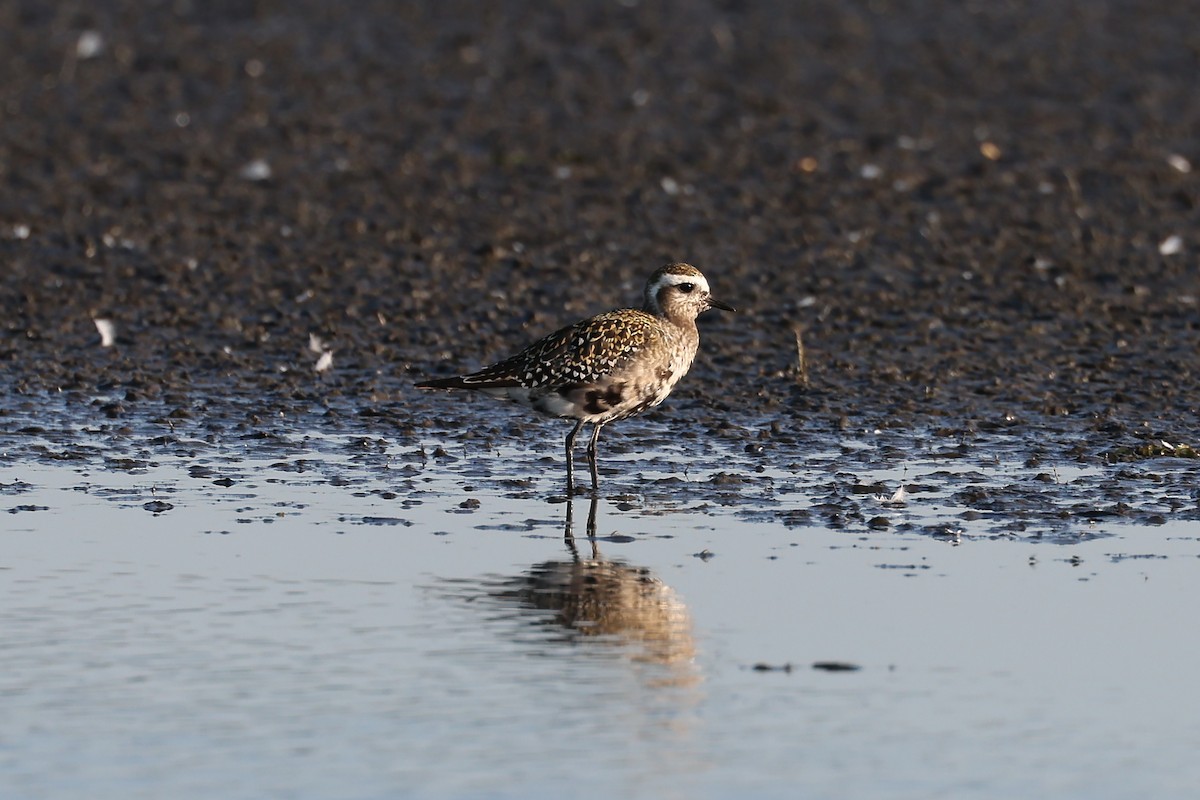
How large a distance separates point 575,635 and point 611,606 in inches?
24.6

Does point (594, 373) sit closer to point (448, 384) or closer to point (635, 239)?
point (448, 384)

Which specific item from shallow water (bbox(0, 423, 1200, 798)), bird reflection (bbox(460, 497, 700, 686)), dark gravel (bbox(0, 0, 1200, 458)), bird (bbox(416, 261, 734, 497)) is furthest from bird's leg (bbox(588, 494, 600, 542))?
dark gravel (bbox(0, 0, 1200, 458))

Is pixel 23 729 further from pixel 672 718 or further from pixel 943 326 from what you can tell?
pixel 943 326

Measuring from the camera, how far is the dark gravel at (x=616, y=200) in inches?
720

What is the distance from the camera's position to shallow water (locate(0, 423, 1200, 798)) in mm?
8875

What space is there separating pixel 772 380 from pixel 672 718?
8830mm

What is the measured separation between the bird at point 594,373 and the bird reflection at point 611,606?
2.50 metres

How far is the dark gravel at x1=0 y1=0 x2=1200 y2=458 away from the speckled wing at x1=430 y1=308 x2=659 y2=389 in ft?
4.70

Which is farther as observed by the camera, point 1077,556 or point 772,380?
point 772,380

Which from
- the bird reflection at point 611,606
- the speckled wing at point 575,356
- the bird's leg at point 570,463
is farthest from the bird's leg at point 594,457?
the bird reflection at point 611,606

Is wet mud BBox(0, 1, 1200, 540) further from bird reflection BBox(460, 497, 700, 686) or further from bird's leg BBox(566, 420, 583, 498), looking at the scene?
bird reflection BBox(460, 497, 700, 686)

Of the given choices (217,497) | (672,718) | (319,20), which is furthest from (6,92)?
(672,718)

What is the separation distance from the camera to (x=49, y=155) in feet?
85.5

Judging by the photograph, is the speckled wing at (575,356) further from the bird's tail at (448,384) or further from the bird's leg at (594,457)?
the bird's leg at (594,457)
